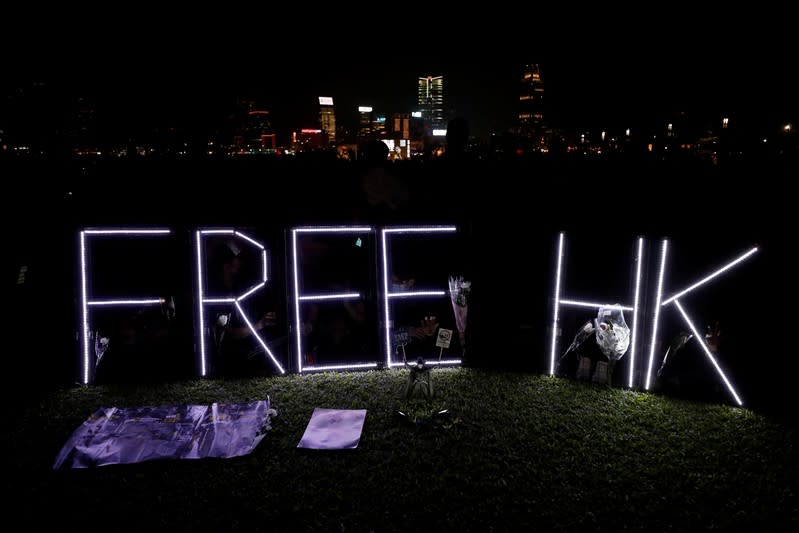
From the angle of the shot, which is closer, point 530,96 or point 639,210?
point 639,210

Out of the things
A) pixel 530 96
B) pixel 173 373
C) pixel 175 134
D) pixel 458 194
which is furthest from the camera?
pixel 530 96

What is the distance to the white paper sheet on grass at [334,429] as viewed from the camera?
4132 millimetres

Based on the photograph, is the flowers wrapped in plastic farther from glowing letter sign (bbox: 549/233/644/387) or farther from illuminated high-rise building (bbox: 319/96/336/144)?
illuminated high-rise building (bbox: 319/96/336/144)

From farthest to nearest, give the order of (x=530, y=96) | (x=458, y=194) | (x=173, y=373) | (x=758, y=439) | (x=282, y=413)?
1. (x=530, y=96)
2. (x=458, y=194)
3. (x=173, y=373)
4. (x=282, y=413)
5. (x=758, y=439)

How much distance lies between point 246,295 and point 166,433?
79.9 inches

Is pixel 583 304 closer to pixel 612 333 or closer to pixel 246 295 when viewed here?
pixel 612 333

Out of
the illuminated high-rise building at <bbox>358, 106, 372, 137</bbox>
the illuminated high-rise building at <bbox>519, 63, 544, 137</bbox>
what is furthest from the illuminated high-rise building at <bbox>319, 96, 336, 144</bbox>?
the illuminated high-rise building at <bbox>519, 63, 544, 137</bbox>

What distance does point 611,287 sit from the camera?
5660 millimetres

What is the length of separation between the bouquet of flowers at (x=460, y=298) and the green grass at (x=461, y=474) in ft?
3.66

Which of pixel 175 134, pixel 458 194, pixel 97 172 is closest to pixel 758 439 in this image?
pixel 458 194

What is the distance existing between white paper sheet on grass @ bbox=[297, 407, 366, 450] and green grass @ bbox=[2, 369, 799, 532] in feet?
0.31

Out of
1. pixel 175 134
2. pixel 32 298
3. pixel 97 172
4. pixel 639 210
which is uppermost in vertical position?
pixel 175 134

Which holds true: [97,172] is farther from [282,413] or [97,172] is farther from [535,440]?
[535,440]

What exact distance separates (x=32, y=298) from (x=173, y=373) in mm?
1964
